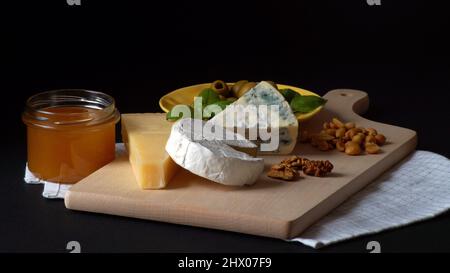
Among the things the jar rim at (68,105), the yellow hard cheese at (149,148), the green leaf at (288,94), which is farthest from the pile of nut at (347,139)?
the jar rim at (68,105)

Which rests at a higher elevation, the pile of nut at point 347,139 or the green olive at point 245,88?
the green olive at point 245,88

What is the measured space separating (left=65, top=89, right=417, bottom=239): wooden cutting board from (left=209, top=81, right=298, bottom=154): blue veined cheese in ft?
0.46

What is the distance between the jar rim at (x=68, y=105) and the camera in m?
3.67

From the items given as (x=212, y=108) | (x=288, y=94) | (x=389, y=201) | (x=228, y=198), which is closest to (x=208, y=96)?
(x=212, y=108)

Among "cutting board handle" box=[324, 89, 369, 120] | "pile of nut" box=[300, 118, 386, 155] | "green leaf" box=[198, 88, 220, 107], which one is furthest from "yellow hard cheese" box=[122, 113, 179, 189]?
"cutting board handle" box=[324, 89, 369, 120]

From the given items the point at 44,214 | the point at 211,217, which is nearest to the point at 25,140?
the point at 44,214

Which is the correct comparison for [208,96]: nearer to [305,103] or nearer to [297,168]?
[305,103]

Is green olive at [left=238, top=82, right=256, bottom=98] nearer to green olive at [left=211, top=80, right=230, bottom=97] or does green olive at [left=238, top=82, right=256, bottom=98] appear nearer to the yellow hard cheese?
green olive at [left=211, top=80, right=230, bottom=97]

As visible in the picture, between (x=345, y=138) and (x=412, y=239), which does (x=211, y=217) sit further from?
(x=345, y=138)

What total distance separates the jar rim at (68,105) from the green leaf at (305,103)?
2.63ft

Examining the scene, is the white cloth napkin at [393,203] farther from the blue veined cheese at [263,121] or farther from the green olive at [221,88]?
the green olive at [221,88]

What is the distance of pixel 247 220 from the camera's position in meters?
3.28

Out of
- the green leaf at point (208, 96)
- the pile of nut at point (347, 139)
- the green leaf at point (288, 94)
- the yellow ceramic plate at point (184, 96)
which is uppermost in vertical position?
the green leaf at point (288, 94)

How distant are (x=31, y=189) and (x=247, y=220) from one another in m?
0.90
